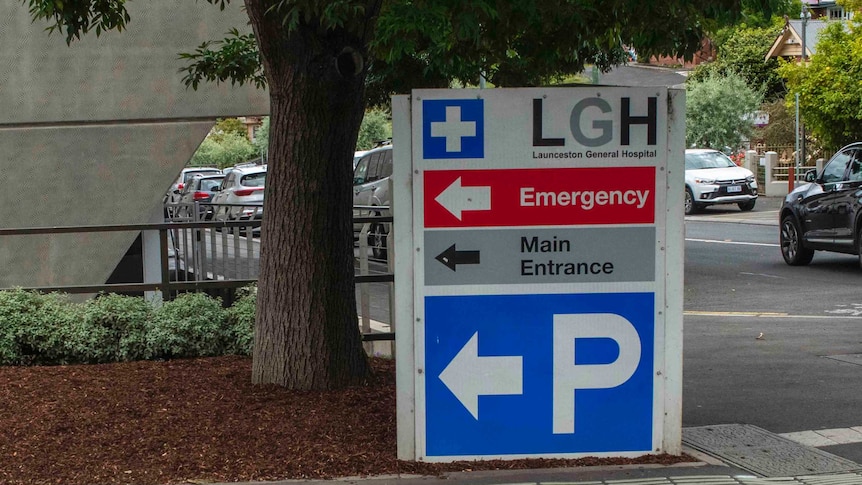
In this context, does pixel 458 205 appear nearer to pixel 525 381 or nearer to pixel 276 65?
pixel 525 381

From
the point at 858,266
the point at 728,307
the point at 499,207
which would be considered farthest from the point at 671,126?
the point at 858,266

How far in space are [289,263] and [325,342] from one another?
564mm

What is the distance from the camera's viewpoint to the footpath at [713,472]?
5.43 metres

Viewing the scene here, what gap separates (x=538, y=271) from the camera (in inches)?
224

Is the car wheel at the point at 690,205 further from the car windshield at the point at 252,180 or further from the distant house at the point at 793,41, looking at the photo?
the distant house at the point at 793,41

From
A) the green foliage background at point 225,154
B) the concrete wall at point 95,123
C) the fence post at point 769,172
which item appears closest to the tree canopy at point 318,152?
the concrete wall at point 95,123

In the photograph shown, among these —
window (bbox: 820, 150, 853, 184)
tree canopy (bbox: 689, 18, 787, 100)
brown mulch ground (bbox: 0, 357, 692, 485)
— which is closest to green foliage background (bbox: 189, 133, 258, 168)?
tree canopy (bbox: 689, 18, 787, 100)

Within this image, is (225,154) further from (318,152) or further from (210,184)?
(318,152)

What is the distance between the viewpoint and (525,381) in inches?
225

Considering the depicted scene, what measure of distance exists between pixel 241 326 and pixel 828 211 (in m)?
10.4

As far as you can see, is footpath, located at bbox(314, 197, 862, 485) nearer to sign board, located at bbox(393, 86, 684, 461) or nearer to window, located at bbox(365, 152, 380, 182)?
sign board, located at bbox(393, 86, 684, 461)

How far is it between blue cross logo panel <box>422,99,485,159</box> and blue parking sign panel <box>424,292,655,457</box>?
759 millimetres

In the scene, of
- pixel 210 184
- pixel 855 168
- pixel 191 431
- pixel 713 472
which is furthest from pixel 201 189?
pixel 713 472

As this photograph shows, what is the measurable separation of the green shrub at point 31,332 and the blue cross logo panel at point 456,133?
4.20m
